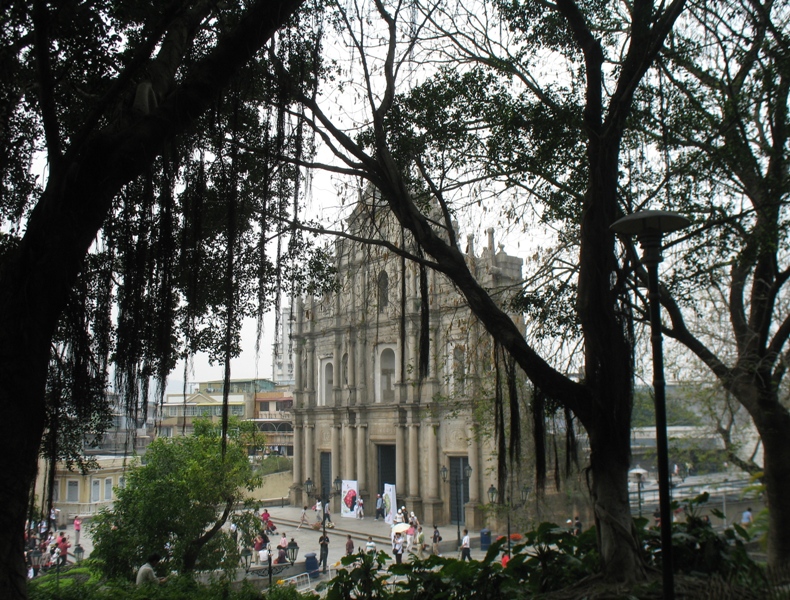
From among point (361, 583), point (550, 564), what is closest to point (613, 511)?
point (550, 564)

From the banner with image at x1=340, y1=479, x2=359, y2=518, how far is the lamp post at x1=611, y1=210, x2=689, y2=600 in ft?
74.1

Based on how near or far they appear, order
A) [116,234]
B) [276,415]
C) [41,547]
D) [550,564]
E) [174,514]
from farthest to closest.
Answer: [276,415], [174,514], [41,547], [550,564], [116,234]

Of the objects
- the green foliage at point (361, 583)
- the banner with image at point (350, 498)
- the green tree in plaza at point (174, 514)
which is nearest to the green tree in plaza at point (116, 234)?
the green foliage at point (361, 583)

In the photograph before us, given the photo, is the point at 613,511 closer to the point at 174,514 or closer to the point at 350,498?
the point at 174,514

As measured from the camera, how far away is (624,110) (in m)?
4.71

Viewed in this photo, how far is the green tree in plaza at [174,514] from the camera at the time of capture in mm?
12766

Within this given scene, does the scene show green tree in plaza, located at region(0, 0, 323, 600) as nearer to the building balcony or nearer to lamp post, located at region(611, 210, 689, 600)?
lamp post, located at region(611, 210, 689, 600)

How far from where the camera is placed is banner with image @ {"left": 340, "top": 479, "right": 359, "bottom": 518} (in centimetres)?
2572

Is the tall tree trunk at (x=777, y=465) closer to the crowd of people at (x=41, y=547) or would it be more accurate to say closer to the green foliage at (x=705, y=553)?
the green foliage at (x=705, y=553)

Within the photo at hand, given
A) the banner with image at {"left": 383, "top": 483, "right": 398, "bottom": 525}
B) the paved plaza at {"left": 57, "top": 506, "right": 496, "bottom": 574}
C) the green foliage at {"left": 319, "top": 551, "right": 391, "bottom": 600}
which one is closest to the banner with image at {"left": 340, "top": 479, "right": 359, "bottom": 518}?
the paved plaza at {"left": 57, "top": 506, "right": 496, "bottom": 574}

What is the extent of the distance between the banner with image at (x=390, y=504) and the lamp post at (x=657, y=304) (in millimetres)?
19242

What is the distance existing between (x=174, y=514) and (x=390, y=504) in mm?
11174

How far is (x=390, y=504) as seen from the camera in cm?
2333

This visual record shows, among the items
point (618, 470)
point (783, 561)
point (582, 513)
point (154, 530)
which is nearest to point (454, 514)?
point (582, 513)
